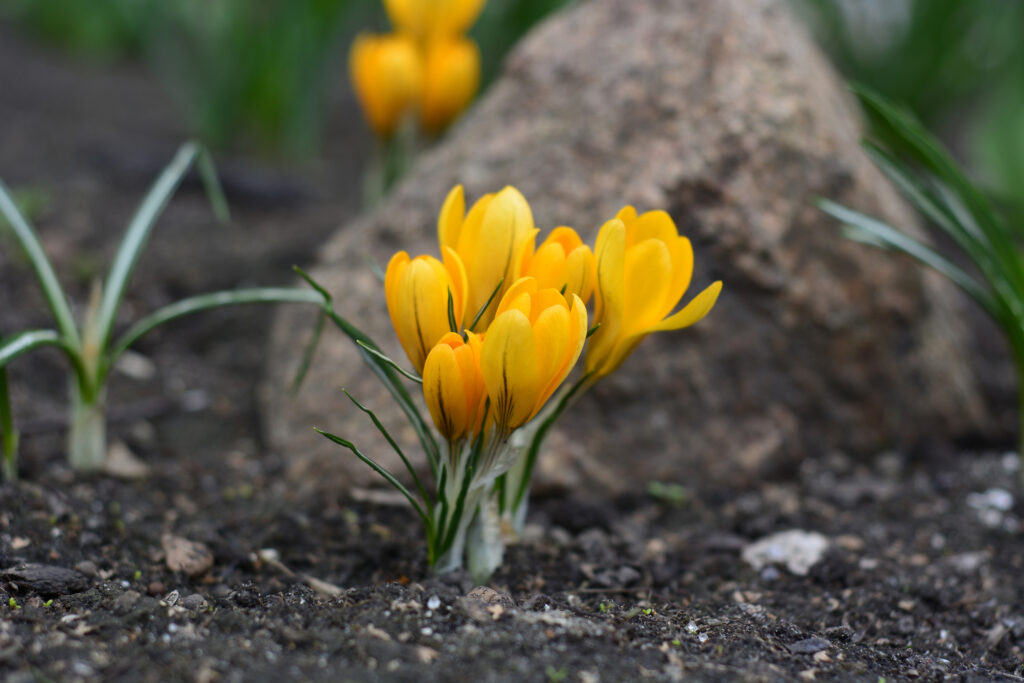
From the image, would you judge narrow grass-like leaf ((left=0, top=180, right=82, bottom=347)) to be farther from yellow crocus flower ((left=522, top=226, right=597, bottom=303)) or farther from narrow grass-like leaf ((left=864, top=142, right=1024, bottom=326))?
A: narrow grass-like leaf ((left=864, top=142, right=1024, bottom=326))

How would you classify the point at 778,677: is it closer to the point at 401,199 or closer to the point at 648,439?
the point at 648,439

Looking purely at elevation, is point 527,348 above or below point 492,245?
below

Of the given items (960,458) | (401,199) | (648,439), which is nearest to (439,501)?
(648,439)

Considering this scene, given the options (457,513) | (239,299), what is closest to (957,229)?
(457,513)

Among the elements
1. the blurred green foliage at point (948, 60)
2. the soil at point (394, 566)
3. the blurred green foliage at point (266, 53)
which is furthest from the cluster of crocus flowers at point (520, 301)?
the blurred green foliage at point (948, 60)

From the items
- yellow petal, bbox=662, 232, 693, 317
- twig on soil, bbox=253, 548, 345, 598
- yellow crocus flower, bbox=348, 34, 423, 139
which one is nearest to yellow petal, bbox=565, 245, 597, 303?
yellow petal, bbox=662, 232, 693, 317

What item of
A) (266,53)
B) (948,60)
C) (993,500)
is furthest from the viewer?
(948,60)

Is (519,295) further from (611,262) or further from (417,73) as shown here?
(417,73)
